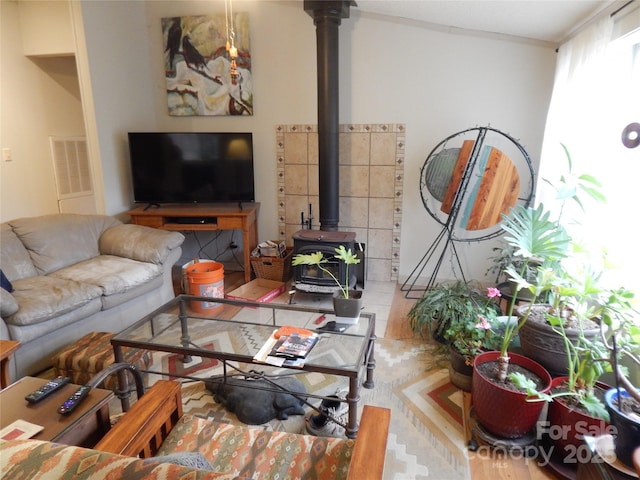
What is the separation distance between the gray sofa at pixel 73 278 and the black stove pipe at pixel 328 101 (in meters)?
1.30

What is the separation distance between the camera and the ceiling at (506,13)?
2.31 m

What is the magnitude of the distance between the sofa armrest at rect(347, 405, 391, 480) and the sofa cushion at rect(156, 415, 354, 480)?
13 cm

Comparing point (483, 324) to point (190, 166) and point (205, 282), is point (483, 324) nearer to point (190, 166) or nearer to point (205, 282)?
point (205, 282)

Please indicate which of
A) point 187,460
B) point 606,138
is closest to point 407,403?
point 187,460

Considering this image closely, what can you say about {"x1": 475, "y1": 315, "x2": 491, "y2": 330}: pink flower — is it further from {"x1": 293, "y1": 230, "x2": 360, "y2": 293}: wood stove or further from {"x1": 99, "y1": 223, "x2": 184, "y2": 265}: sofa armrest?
{"x1": 99, "y1": 223, "x2": 184, "y2": 265}: sofa armrest

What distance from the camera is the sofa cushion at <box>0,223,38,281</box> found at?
8.38 ft

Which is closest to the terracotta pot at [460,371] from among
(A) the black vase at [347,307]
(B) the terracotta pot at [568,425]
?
(B) the terracotta pot at [568,425]

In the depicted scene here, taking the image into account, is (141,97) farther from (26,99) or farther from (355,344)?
(355,344)

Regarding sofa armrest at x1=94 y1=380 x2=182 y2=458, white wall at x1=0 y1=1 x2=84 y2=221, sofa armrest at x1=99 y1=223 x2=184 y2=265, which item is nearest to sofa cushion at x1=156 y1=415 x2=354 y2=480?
sofa armrest at x1=94 y1=380 x2=182 y2=458

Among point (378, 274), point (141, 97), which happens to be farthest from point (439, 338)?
point (141, 97)

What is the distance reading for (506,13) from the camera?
8.66 ft

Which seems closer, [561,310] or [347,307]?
[561,310]

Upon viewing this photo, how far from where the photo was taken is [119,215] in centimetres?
367

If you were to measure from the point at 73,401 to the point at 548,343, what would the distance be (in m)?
1.98
